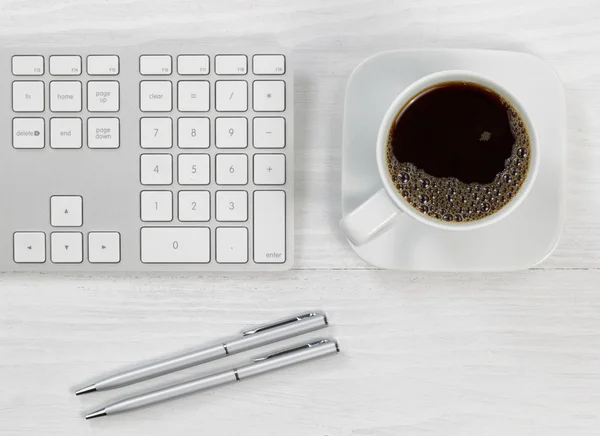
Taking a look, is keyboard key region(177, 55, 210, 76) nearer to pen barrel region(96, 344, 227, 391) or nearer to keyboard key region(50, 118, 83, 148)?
keyboard key region(50, 118, 83, 148)

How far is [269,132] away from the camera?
50 cm

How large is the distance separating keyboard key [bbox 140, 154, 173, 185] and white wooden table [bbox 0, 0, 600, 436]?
9 cm

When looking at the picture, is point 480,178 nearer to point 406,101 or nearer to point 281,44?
point 406,101

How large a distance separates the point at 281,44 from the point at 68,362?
0.34 meters

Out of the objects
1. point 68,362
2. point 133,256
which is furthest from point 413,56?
point 68,362

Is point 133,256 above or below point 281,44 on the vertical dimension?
below

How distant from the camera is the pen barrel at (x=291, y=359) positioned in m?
0.52

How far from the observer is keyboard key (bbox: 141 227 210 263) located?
0.51 meters

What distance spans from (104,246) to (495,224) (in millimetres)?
326

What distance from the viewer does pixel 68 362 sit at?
0.53 metres

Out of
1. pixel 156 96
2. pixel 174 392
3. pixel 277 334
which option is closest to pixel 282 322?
pixel 277 334

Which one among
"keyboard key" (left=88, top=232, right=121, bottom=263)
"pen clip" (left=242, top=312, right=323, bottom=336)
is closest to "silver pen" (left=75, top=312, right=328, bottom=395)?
"pen clip" (left=242, top=312, right=323, bottom=336)

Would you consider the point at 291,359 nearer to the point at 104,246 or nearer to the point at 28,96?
the point at 104,246

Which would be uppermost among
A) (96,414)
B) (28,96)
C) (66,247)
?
(28,96)
